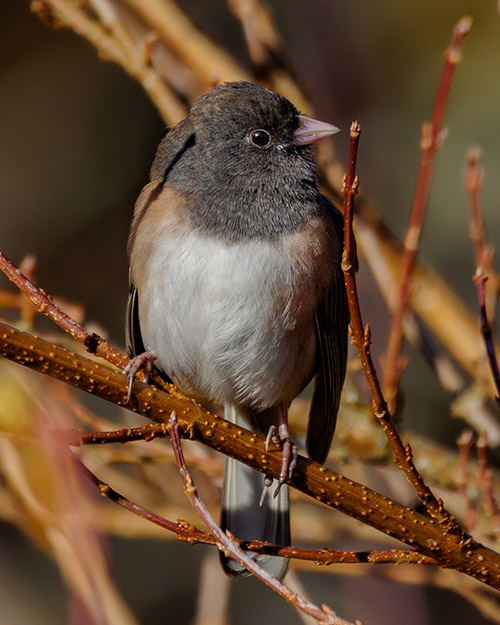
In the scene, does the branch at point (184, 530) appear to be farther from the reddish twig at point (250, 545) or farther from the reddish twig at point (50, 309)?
the reddish twig at point (50, 309)

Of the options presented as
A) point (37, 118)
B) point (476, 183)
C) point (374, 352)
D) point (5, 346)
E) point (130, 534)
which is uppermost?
point (37, 118)

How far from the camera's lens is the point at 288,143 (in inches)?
99.7

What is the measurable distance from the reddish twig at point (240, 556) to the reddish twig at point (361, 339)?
30cm

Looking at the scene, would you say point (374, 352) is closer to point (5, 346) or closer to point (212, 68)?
point (212, 68)

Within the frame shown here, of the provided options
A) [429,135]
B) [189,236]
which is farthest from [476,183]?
[189,236]

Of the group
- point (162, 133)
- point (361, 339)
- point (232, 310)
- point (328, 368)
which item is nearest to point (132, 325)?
point (232, 310)

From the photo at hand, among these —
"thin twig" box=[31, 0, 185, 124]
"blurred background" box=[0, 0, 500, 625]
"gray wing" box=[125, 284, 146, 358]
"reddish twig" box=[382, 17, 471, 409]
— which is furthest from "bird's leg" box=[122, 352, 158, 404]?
"blurred background" box=[0, 0, 500, 625]

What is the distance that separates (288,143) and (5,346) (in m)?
1.21

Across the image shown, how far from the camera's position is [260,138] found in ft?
8.31

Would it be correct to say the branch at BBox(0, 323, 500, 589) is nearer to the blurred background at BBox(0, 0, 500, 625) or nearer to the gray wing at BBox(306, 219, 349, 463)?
the gray wing at BBox(306, 219, 349, 463)

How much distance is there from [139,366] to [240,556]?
758mm

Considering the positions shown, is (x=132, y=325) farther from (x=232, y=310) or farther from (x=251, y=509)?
(x=251, y=509)

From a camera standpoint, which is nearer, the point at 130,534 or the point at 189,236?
the point at 189,236

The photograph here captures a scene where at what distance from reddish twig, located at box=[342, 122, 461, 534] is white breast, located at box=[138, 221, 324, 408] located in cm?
72
